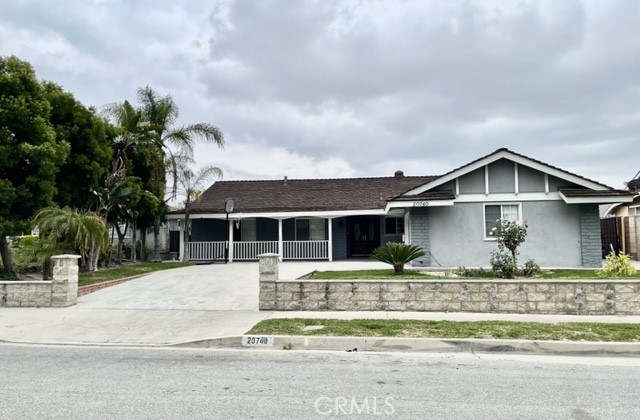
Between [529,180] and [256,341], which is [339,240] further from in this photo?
[256,341]

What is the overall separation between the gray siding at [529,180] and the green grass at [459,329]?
9.01 m

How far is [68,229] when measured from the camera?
14219mm

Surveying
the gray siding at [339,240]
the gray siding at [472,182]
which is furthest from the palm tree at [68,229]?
the gray siding at [472,182]

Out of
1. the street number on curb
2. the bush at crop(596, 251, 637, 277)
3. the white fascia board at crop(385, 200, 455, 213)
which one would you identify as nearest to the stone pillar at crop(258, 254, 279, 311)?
the street number on curb

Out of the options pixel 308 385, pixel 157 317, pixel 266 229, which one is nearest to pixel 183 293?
pixel 157 317

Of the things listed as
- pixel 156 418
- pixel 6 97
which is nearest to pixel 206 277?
pixel 6 97

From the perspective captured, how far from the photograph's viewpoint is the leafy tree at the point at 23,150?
493 inches

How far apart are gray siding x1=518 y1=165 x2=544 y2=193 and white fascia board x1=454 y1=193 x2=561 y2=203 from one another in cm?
22

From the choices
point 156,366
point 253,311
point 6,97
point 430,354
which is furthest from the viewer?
point 6,97

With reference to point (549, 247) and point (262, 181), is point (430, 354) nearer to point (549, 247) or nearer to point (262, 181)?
point (549, 247)

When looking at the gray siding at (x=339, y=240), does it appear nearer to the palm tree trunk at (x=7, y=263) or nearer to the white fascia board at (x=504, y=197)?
the white fascia board at (x=504, y=197)

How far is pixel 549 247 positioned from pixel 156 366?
1449 cm

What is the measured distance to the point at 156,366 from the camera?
20.9 ft

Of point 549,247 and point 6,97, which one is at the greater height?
point 6,97
